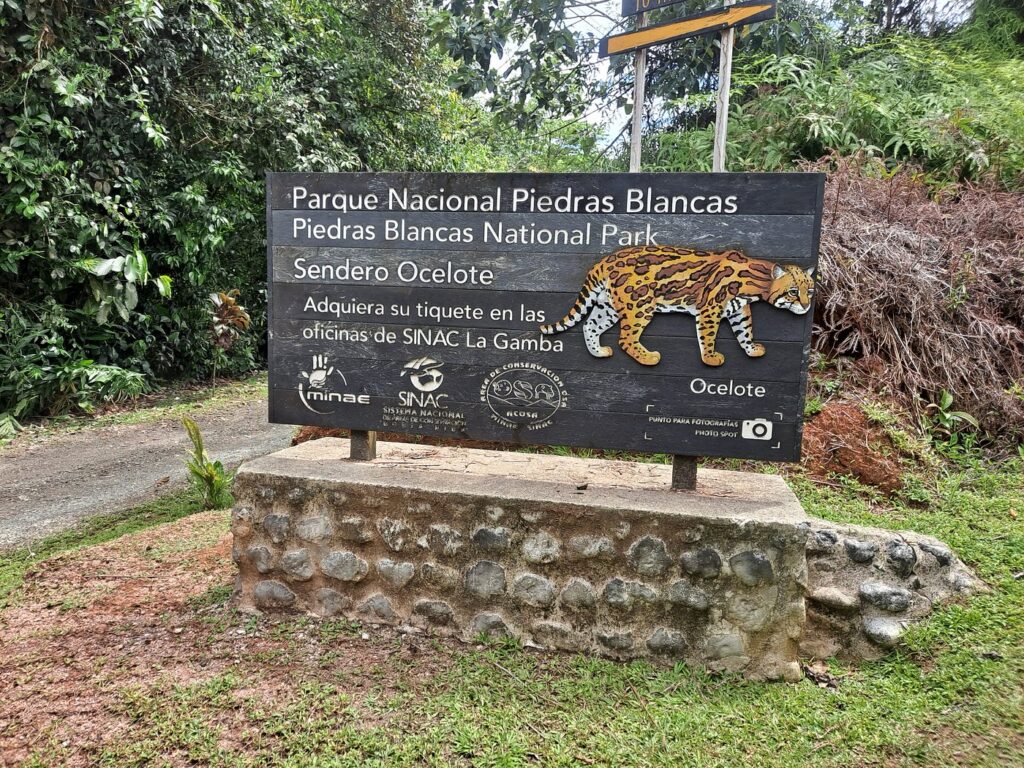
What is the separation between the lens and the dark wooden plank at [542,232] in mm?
2504

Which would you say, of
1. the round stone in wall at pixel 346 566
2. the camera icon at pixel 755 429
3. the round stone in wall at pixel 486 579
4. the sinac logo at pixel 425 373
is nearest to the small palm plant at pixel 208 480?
the round stone in wall at pixel 346 566

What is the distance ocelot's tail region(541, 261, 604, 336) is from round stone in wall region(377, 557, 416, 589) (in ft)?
3.84

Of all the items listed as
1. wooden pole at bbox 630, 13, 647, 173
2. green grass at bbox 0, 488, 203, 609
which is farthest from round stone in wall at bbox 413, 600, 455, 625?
wooden pole at bbox 630, 13, 647, 173

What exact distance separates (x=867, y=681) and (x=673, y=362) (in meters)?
1.37

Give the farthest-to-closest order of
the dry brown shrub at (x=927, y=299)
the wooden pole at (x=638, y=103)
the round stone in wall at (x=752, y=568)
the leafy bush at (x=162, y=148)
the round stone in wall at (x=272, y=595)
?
the leafy bush at (x=162, y=148), the wooden pole at (x=638, y=103), the dry brown shrub at (x=927, y=299), the round stone in wall at (x=272, y=595), the round stone in wall at (x=752, y=568)

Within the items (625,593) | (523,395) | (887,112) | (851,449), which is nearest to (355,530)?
(523,395)

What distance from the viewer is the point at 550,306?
271 centimetres

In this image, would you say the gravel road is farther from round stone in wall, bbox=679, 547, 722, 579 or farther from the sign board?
round stone in wall, bbox=679, 547, 722, 579

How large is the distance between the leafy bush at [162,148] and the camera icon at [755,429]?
20.1 ft

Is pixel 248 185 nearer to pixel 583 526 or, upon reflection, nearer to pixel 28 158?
pixel 28 158

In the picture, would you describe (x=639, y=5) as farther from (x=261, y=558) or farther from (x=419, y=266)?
(x=261, y=558)

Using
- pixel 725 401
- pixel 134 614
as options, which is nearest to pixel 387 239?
pixel 725 401

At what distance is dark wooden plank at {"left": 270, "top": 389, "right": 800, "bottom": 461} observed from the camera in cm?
260

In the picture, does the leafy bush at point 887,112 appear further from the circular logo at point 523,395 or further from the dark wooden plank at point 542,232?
the circular logo at point 523,395
